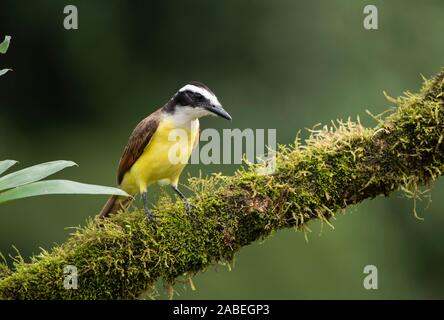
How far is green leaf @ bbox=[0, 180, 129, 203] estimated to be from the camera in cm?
285

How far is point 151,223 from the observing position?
130 inches

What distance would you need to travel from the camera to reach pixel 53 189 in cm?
288

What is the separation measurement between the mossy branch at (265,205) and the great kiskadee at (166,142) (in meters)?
1.00

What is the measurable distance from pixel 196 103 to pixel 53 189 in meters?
1.57

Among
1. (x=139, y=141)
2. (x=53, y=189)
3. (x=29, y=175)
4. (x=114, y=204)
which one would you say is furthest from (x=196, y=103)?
(x=53, y=189)

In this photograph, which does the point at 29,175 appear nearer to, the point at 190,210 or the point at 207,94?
the point at 190,210

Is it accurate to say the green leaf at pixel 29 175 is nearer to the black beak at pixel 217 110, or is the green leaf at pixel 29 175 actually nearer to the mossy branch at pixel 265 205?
the mossy branch at pixel 265 205

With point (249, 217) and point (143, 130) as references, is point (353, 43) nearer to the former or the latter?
point (143, 130)

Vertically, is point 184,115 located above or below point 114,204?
above

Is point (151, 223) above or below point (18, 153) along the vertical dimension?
below

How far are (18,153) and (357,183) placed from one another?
511 cm

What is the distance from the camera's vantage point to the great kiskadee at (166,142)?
4.31 metres

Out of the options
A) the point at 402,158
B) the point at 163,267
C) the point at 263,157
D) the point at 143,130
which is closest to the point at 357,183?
the point at 402,158

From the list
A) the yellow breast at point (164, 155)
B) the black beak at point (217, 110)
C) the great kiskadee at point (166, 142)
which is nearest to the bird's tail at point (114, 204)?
the great kiskadee at point (166, 142)
